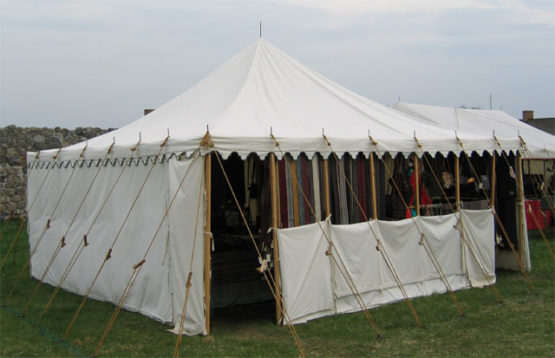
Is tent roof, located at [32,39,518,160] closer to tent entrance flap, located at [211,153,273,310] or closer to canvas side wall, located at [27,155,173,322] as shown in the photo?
canvas side wall, located at [27,155,173,322]

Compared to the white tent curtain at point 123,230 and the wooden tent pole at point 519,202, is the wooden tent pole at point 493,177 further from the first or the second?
the white tent curtain at point 123,230

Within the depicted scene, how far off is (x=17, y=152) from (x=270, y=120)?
32.0 feet

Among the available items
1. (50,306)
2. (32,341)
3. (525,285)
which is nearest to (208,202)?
(32,341)

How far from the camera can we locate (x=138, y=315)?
7359mm

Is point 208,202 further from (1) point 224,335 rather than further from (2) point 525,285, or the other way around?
(2) point 525,285

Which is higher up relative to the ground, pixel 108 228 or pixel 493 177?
pixel 493 177

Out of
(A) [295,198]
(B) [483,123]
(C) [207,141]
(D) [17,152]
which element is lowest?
(A) [295,198]

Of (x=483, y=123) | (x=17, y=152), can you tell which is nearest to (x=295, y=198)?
(x=483, y=123)

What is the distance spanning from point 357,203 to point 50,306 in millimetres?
3971

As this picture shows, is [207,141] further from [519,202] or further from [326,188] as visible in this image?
[519,202]

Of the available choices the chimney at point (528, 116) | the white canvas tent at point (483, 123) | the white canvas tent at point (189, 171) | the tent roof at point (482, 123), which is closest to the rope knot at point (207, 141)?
the white canvas tent at point (189, 171)

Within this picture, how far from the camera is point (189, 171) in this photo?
657cm

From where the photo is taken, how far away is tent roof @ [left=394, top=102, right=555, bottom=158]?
13.8m

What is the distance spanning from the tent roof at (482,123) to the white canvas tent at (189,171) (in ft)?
16.3
